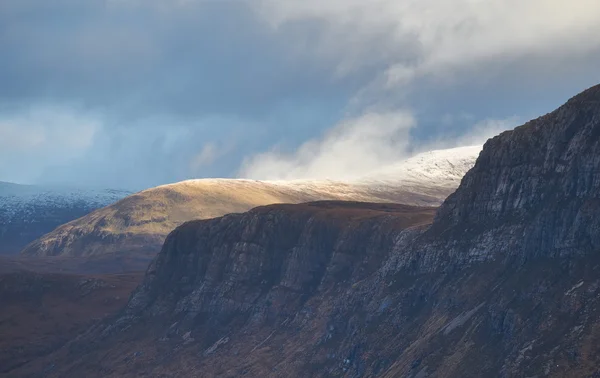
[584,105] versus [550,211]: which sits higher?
[584,105]

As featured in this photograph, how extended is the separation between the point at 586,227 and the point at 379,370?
149ft

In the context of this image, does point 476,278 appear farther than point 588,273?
Yes

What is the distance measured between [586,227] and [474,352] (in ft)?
79.5

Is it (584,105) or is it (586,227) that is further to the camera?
(584,105)

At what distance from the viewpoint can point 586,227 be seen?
15975cm

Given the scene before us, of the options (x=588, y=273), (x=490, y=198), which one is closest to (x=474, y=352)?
(x=588, y=273)

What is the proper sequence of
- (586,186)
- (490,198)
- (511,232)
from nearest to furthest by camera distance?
(586,186) < (511,232) < (490,198)

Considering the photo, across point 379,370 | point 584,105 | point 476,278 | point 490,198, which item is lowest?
point 379,370

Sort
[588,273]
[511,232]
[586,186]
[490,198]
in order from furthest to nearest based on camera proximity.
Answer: [490,198], [511,232], [586,186], [588,273]

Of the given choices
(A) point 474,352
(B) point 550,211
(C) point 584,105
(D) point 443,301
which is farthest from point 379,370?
(C) point 584,105

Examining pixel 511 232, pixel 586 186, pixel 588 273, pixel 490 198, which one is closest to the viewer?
pixel 588 273

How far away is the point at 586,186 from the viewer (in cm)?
16388

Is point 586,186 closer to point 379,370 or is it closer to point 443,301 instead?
point 443,301

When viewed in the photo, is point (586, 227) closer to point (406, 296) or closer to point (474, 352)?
point (474, 352)
